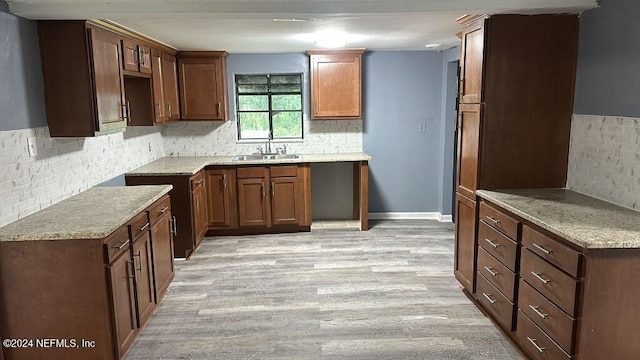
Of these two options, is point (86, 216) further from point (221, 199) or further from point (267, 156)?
point (267, 156)

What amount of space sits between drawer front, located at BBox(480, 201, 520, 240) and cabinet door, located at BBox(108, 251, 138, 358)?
2.28 meters

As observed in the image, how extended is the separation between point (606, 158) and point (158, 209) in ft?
9.87

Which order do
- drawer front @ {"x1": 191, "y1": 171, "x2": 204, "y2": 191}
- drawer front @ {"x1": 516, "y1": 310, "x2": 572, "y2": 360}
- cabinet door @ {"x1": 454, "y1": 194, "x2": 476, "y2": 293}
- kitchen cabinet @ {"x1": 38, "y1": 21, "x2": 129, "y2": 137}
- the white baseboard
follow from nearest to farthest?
drawer front @ {"x1": 516, "y1": 310, "x2": 572, "y2": 360}
kitchen cabinet @ {"x1": 38, "y1": 21, "x2": 129, "y2": 137}
cabinet door @ {"x1": 454, "y1": 194, "x2": 476, "y2": 293}
drawer front @ {"x1": 191, "y1": 171, "x2": 204, "y2": 191}
the white baseboard

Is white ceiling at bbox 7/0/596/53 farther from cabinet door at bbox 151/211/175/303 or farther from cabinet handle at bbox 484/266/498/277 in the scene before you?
cabinet handle at bbox 484/266/498/277

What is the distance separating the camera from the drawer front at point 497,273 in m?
2.68

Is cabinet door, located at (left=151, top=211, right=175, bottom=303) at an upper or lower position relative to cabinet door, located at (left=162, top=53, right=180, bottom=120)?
lower

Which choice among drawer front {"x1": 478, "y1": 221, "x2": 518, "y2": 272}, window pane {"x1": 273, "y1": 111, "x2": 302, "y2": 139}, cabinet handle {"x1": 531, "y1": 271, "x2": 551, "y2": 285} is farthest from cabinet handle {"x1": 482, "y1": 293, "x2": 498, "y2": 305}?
window pane {"x1": 273, "y1": 111, "x2": 302, "y2": 139}

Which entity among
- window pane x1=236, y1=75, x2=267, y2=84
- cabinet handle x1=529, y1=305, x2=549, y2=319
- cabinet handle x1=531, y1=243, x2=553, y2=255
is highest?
window pane x1=236, y1=75, x2=267, y2=84

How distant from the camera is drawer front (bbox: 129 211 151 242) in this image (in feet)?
8.80

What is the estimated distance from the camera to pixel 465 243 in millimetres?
3426

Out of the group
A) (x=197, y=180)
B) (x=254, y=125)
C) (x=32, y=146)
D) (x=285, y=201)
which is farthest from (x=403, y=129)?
(x=32, y=146)

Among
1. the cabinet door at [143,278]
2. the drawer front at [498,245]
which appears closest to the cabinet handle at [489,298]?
the drawer front at [498,245]

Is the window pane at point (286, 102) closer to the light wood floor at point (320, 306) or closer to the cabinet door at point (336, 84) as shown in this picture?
the cabinet door at point (336, 84)

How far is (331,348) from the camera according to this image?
2746 millimetres
